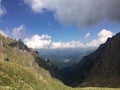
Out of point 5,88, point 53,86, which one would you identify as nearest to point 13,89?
point 5,88

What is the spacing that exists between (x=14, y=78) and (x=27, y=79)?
11463mm

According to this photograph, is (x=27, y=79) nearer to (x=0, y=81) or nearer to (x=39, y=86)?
(x=39, y=86)

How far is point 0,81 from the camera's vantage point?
123 m

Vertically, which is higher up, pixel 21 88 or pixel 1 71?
pixel 1 71

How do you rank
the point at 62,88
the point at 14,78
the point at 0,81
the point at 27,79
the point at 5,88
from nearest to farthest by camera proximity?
1. the point at 5,88
2. the point at 0,81
3. the point at 14,78
4. the point at 27,79
5. the point at 62,88

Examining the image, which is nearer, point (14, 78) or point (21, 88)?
point (21, 88)

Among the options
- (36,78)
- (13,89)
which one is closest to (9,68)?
(36,78)

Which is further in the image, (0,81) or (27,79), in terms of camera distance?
(27,79)

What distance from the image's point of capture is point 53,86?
16038cm

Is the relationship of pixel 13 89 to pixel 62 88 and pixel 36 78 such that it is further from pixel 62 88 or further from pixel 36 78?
pixel 62 88

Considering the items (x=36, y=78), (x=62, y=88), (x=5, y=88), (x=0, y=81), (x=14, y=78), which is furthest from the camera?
(x=62, y=88)

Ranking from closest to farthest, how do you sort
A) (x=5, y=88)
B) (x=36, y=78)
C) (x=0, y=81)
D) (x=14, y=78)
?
1. (x=5, y=88)
2. (x=0, y=81)
3. (x=14, y=78)
4. (x=36, y=78)

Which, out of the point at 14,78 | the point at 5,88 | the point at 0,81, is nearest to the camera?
the point at 5,88

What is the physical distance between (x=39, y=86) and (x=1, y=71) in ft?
73.4
